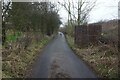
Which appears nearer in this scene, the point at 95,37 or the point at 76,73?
the point at 76,73

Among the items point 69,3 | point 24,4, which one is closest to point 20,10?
point 24,4

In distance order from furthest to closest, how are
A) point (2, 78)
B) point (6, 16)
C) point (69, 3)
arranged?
point (69, 3)
point (6, 16)
point (2, 78)

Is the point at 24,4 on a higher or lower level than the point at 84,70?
higher

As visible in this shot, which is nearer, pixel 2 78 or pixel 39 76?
pixel 2 78

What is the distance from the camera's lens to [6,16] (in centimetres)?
2302

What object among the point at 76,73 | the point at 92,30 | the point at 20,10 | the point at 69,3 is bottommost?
the point at 76,73

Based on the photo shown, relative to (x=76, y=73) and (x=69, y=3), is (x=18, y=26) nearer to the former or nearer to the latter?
(x=76, y=73)

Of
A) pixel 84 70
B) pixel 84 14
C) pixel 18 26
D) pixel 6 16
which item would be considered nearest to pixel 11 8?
pixel 6 16

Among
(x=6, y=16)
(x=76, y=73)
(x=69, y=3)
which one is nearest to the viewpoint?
(x=76, y=73)

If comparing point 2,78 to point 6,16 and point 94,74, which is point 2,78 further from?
point 6,16

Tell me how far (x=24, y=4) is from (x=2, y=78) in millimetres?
16807

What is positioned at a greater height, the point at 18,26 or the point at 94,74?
the point at 18,26

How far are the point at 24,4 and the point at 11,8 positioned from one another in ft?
11.2

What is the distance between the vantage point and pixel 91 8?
41438 millimetres
